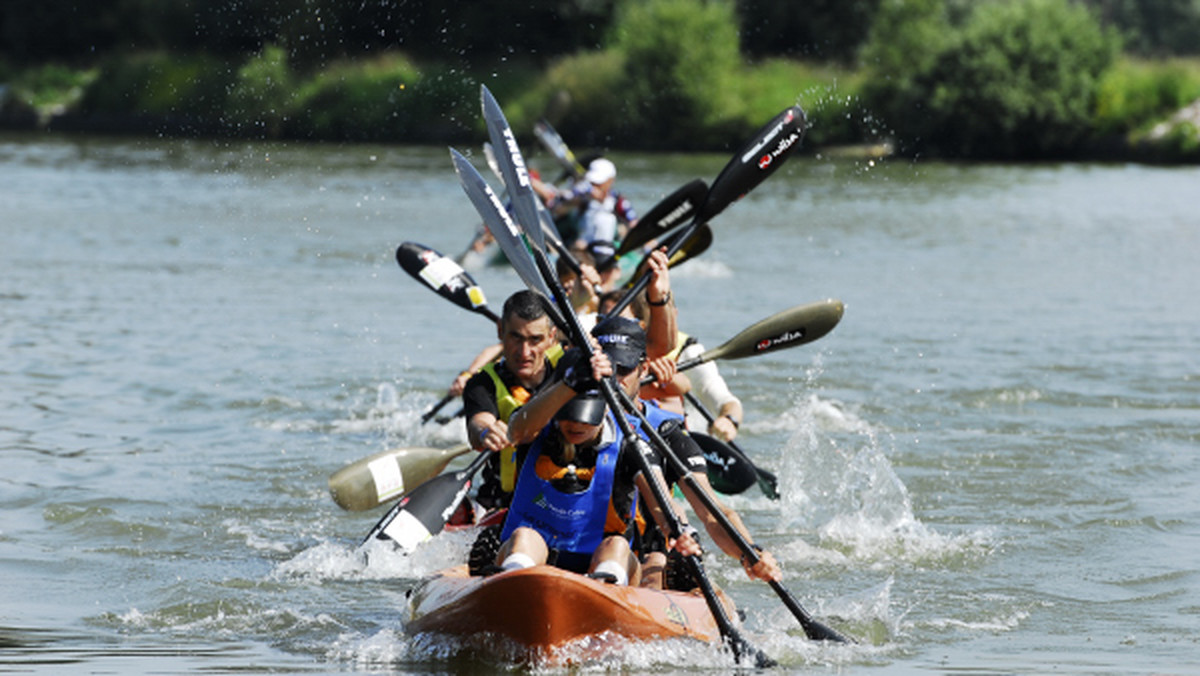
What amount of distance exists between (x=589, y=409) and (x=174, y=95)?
42840 millimetres

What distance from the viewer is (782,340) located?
736cm

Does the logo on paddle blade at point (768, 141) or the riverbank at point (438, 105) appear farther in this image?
the riverbank at point (438, 105)

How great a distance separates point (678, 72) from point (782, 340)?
31868mm

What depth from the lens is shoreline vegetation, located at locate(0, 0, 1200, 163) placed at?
122 feet

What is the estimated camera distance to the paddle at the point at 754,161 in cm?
763

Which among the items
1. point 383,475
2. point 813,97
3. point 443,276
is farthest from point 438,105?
point 383,475

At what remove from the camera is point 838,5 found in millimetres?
42938

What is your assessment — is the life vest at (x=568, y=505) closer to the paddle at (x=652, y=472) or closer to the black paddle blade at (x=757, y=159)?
the paddle at (x=652, y=472)

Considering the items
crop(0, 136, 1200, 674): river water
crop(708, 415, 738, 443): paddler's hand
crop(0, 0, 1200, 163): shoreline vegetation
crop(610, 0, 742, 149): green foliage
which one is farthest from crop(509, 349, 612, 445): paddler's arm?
crop(610, 0, 742, 149): green foliage

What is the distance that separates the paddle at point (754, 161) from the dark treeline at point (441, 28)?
28.1 metres

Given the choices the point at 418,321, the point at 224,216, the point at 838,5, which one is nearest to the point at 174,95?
the point at 838,5

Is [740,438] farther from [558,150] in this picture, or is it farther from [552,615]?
[558,150]

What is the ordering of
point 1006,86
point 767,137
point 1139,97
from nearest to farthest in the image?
point 767,137, point 1006,86, point 1139,97

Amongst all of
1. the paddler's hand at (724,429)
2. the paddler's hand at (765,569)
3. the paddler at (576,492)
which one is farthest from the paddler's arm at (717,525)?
the paddler's hand at (724,429)
